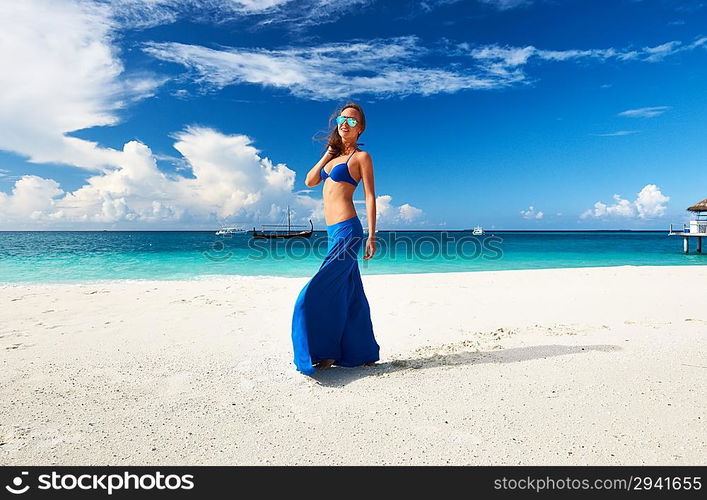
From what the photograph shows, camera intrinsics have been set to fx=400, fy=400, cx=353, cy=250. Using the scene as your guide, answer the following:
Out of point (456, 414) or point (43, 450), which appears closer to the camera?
point (43, 450)

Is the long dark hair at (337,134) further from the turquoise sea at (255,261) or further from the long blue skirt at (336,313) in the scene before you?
the turquoise sea at (255,261)

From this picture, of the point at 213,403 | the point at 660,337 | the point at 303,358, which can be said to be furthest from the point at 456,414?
the point at 660,337

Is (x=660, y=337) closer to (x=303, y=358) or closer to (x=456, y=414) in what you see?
(x=456, y=414)

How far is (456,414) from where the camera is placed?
3018 mm

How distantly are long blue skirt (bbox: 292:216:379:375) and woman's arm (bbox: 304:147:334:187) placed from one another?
613mm

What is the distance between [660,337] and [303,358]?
4456mm

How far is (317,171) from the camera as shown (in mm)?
4453

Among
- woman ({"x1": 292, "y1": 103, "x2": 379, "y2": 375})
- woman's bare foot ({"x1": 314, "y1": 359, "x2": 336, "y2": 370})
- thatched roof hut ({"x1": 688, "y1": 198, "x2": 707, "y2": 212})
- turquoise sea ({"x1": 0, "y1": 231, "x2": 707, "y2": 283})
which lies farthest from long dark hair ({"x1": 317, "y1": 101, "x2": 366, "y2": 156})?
thatched roof hut ({"x1": 688, "y1": 198, "x2": 707, "y2": 212})

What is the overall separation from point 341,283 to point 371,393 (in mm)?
1129

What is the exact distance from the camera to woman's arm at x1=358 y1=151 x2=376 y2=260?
4109 mm

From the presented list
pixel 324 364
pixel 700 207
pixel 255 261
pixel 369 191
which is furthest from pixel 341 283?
pixel 700 207
